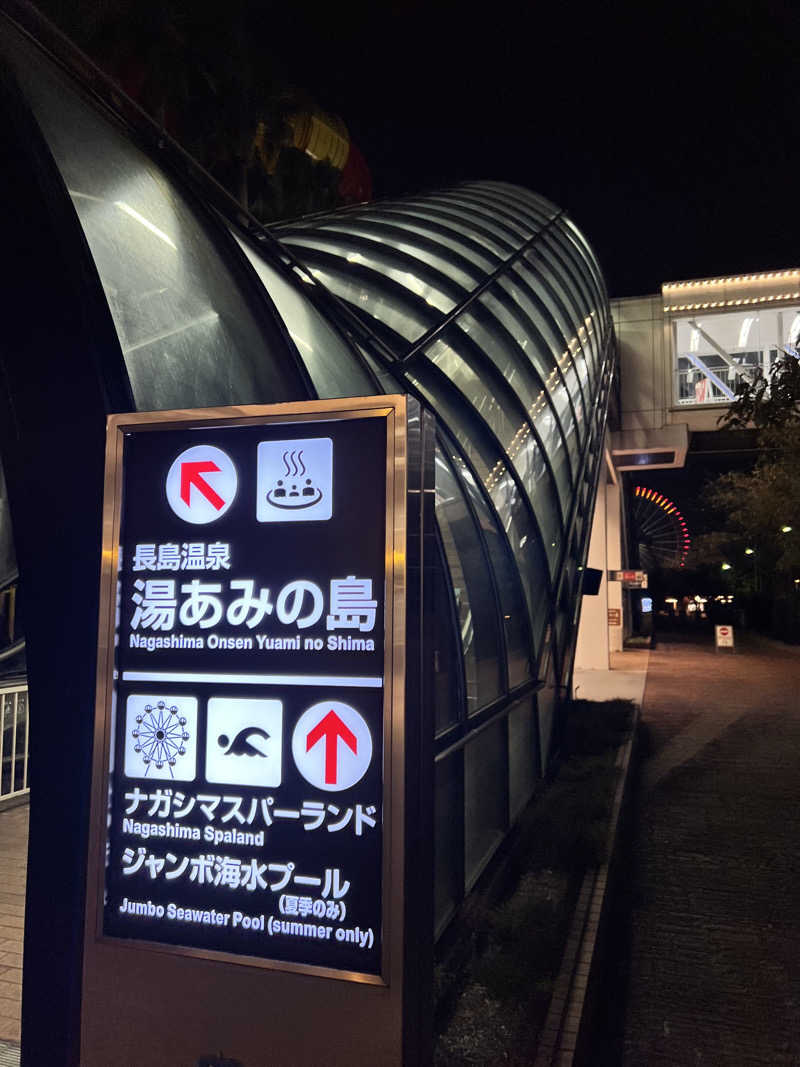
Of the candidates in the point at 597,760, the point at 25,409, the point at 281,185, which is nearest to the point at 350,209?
the point at 281,185

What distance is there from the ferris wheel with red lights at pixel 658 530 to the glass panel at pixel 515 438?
136ft

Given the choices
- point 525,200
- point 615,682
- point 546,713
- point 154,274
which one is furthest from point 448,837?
point 525,200

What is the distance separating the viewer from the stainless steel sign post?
2605 mm

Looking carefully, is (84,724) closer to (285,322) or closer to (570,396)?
(285,322)

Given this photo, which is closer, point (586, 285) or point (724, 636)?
point (586, 285)

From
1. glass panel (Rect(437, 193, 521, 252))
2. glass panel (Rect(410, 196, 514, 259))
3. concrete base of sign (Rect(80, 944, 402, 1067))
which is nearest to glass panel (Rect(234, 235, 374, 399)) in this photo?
concrete base of sign (Rect(80, 944, 402, 1067))

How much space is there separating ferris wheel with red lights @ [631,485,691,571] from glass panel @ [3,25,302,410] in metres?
48.0

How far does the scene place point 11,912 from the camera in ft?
18.2

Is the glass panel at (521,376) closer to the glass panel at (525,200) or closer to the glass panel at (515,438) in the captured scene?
the glass panel at (515,438)

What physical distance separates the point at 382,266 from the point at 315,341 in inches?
211

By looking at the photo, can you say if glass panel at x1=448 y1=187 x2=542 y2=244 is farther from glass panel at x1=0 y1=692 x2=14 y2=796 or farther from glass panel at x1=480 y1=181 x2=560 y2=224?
glass panel at x1=0 y1=692 x2=14 y2=796

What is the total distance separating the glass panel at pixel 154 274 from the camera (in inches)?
147

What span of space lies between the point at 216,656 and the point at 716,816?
8163 mm

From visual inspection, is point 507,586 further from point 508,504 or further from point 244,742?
point 244,742
